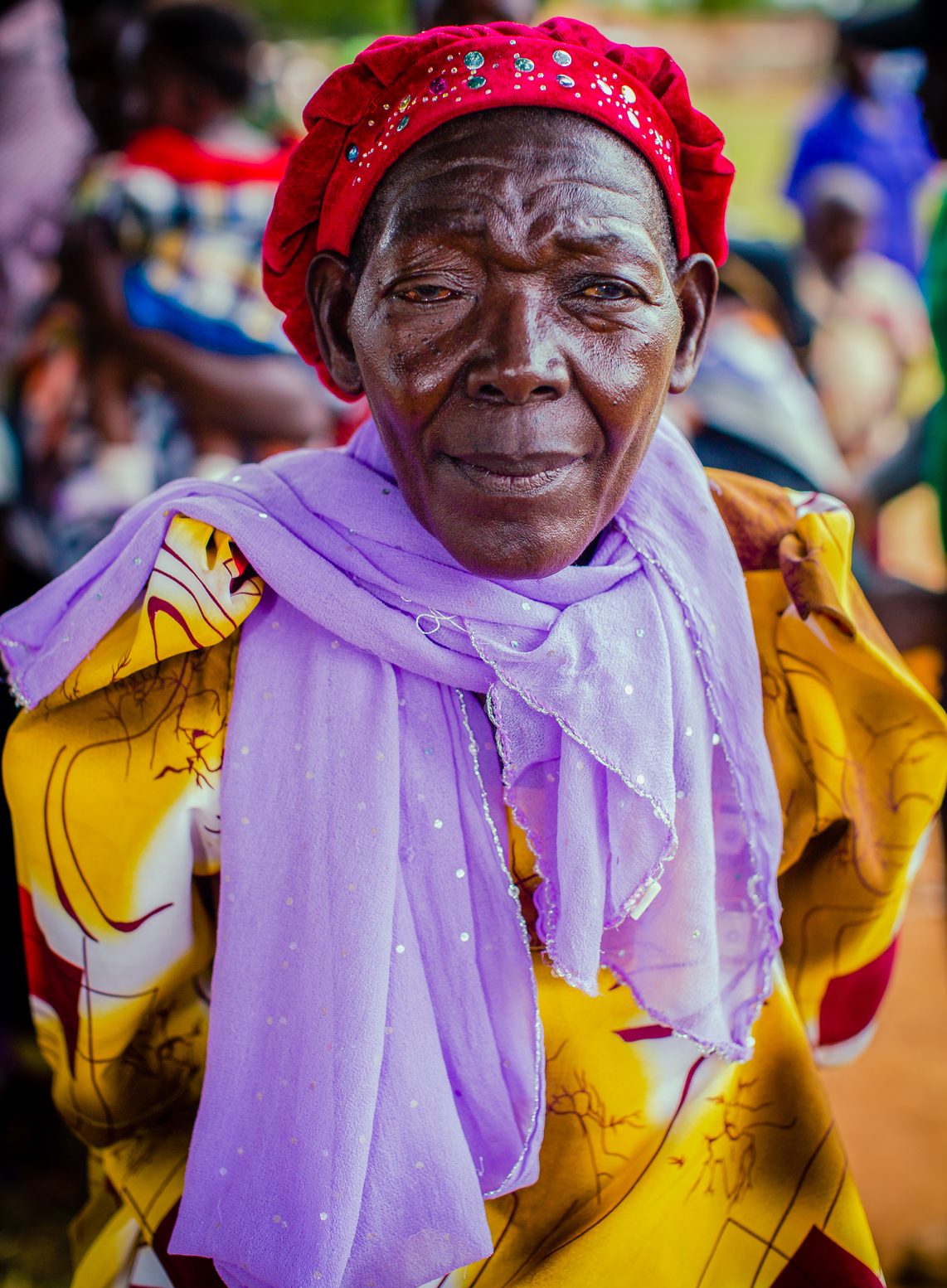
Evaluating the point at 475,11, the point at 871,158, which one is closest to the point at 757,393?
the point at 475,11

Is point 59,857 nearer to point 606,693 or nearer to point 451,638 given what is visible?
point 451,638

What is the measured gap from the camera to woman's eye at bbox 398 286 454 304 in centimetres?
118

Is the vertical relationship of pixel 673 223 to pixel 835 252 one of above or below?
above

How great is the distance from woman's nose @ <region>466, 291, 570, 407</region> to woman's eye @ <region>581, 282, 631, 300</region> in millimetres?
59

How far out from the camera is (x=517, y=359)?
1127 millimetres

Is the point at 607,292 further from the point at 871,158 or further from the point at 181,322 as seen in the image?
the point at 871,158

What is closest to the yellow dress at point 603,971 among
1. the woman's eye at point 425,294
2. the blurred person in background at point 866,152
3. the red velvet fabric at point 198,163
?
the woman's eye at point 425,294

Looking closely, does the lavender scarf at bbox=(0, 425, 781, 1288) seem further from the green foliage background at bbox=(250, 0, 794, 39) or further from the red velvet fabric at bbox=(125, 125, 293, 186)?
the green foliage background at bbox=(250, 0, 794, 39)

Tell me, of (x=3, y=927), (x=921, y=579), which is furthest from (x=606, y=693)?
(x=921, y=579)

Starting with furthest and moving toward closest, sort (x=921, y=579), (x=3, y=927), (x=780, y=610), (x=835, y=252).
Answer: (x=921, y=579) → (x=835, y=252) → (x=3, y=927) → (x=780, y=610)

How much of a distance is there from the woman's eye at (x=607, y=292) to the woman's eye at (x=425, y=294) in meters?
0.15

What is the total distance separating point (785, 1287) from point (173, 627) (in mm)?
1135

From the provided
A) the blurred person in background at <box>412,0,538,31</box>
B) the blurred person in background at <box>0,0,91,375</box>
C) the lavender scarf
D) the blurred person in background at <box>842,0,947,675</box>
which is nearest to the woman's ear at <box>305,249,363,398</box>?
the lavender scarf

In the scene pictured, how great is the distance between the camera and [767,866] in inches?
54.9
